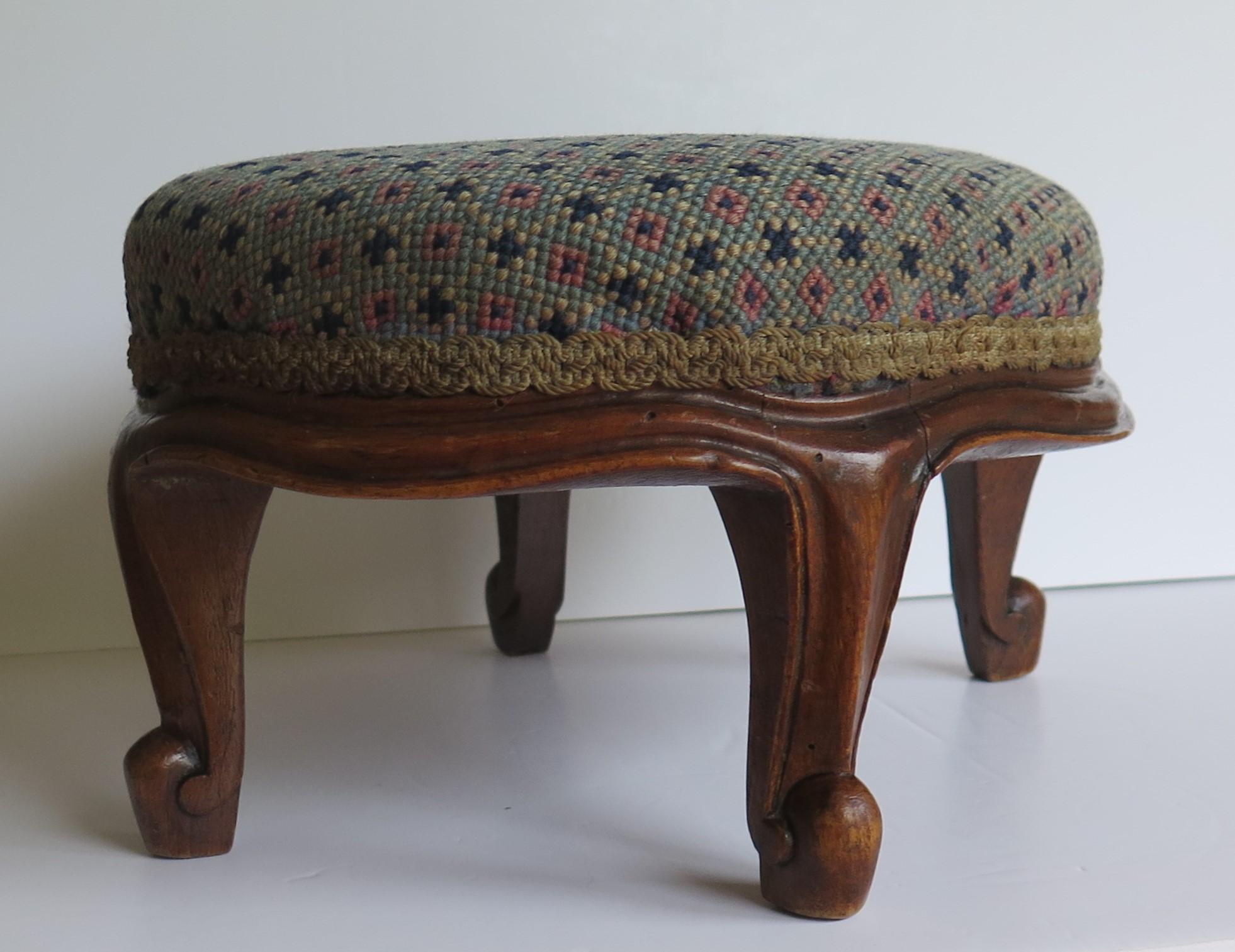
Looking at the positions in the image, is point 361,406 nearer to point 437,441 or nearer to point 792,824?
point 437,441

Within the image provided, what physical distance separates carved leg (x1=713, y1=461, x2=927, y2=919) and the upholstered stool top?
0.07 meters

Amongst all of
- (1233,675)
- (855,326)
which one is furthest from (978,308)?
(1233,675)

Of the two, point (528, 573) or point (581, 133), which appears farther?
point (581, 133)

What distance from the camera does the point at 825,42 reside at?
4.92ft

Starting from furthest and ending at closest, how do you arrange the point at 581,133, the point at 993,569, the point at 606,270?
1. the point at 581,133
2. the point at 993,569
3. the point at 606,270

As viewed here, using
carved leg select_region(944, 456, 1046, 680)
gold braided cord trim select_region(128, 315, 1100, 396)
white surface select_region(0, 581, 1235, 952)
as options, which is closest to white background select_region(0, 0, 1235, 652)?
white surface select_region(0, 581, 1235, 952)

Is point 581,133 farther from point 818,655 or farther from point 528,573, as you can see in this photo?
point 818,655

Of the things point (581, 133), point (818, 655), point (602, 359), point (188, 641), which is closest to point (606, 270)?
point (602, 359)

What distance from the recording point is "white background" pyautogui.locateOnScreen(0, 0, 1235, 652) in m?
1.39

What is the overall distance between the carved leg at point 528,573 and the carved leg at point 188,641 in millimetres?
415

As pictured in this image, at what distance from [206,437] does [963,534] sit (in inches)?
25.2

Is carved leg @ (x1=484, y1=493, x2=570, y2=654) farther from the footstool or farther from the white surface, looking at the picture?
the footstool

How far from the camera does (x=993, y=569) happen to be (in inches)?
45.0

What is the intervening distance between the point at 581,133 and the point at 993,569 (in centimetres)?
66
